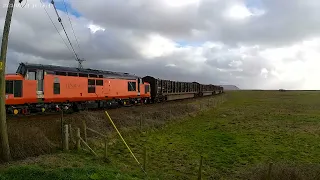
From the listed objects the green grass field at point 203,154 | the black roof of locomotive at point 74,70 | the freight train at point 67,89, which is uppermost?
the black roof of locomotive at point 74,70

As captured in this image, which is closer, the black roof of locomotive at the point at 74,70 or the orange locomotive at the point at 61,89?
the orange locomotive at the point at 61,89

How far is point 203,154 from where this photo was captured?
1708cm

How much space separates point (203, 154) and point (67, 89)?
12.9 metres

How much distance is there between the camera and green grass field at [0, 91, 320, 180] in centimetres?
1026

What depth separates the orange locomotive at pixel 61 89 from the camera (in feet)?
66.2

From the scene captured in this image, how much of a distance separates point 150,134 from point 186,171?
831 cm

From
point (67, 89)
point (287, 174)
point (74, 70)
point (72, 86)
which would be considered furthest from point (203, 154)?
point (74, 70)

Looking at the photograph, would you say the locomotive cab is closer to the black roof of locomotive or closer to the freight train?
the freight train

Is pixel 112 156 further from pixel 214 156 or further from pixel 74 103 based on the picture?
pixel 74 103

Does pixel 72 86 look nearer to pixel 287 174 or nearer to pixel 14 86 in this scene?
pixel 14 86

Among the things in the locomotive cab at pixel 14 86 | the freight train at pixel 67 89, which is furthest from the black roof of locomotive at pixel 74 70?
the locomotive cab at pixel 14 86

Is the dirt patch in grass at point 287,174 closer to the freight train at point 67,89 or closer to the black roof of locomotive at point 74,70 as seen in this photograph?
the freight train at point 67,89

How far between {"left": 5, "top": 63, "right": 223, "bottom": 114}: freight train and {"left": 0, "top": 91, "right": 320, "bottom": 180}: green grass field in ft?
24.4

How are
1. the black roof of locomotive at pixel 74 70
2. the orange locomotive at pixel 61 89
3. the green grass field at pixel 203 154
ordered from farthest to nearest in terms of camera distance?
the black roof of locomotive at pixel 74 70 < the orange locomotive at pixel 61 89 < the green grass field at pixel 203 154
